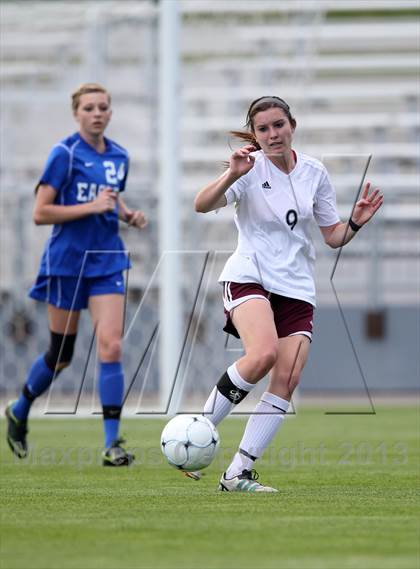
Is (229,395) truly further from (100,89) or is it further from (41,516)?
(100,89)

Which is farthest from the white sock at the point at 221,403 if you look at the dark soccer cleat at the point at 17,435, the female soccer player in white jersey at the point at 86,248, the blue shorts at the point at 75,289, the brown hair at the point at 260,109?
the dark soccer cleat at the point at 17,435

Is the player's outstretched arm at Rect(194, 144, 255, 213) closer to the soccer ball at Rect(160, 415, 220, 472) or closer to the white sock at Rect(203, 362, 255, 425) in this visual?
the white sock at Rect(203, 362, 255, 425)

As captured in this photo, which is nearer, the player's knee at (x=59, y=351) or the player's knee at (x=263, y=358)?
the player's knee at (x=263, y=358)

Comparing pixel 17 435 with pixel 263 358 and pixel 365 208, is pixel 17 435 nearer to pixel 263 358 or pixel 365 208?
pixel 263 358

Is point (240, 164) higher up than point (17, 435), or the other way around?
point (240, 164)

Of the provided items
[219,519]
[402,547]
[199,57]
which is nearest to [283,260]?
[219,519]

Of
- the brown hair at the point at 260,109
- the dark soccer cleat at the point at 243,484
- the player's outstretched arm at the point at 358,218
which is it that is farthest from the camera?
the player's outstretched arm at the point at 358,218

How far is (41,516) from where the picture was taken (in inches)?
190

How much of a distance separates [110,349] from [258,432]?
78.5 inches

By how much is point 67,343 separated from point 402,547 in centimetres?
406

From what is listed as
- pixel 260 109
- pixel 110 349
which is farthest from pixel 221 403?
pixel 110 349

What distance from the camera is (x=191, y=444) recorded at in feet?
18.7

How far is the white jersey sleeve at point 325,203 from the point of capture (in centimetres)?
607

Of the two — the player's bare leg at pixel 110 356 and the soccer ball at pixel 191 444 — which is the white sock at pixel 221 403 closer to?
the soccer ball at pixel 191 444
